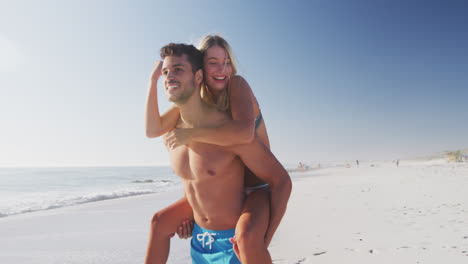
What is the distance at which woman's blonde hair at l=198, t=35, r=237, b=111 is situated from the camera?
198 centimetres

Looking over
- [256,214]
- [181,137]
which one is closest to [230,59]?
[181,137]

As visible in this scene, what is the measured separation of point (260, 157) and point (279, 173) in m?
0.17

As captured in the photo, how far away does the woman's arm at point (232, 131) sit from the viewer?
164 centimetres

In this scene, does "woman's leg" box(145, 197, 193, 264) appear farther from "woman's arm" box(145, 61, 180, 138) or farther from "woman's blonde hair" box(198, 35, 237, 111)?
"woman's blonde hair" box(198, 35, 237, 111)

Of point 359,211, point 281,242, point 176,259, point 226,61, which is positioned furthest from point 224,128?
point 359,211

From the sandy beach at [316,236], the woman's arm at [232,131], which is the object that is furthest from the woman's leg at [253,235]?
the sandy beach at [316,236]

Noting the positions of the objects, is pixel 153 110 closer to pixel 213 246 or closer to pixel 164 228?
pixel 164 228

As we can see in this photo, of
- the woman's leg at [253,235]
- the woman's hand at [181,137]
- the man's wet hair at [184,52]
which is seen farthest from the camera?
the man's wet hair at [184,52]

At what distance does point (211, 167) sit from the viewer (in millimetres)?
1815

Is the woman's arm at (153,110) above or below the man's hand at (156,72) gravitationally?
below

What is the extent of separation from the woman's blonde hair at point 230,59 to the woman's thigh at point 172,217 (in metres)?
0.77

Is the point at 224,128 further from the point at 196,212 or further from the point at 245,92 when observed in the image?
the point at 196,212

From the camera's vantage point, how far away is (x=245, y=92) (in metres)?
1.87

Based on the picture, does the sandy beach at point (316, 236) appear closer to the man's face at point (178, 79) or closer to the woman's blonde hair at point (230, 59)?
the woman's blonde hair at point (230, 59)
